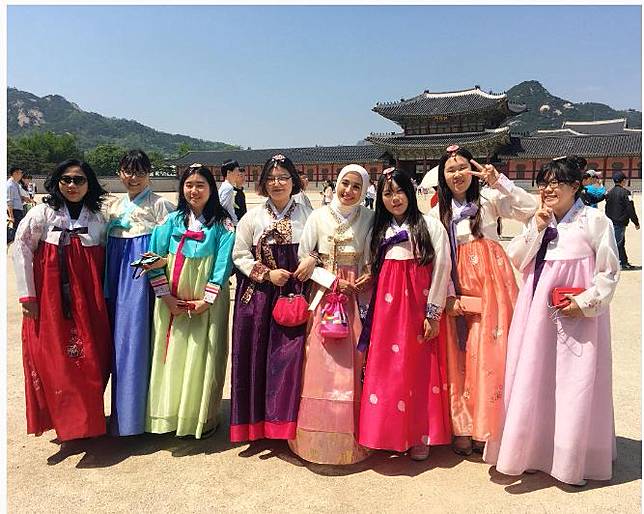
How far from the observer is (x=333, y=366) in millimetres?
2918

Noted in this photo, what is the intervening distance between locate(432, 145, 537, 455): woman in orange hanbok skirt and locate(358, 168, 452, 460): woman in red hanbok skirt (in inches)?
5.5

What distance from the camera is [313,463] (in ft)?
9.83

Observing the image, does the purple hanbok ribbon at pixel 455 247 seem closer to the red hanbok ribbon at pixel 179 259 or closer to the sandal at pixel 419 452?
the sandal at pixel 419 452

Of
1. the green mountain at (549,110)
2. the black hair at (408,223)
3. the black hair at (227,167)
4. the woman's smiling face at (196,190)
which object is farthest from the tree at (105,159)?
the green mountain at (549,110)

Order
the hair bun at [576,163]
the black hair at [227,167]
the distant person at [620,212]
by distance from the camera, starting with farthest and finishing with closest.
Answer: the distant person at [620,212] < the black hair at [227,167] < the hair bun at [576,163]

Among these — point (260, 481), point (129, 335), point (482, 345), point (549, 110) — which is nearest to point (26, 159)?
point (129, 335)

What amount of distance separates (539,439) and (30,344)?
2987 millimetres

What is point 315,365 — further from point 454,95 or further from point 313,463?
point 454,95

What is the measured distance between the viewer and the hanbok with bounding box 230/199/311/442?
301 centimetres

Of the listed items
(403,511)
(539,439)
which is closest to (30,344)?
(403,511)

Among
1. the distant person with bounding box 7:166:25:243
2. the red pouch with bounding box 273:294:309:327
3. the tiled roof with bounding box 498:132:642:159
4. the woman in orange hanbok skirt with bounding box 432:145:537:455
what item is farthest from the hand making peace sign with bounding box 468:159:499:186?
the tiled roof with bounding box 498:132:642:159

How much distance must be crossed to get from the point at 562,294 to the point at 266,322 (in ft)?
5.41

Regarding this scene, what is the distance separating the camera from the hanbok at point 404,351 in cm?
285

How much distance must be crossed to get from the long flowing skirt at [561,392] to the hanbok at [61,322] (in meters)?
2.45
